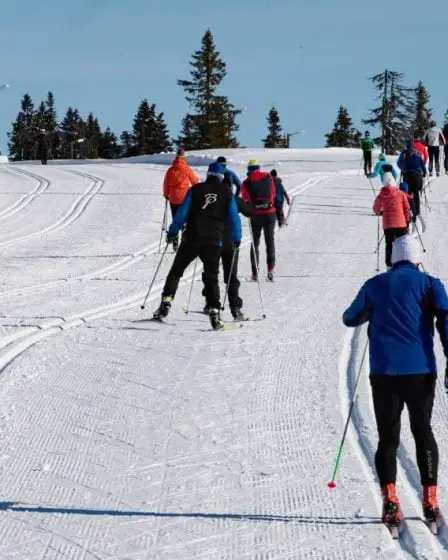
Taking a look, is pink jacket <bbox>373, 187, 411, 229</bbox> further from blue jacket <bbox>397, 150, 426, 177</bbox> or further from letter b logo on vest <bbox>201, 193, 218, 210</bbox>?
blue jacket <bbox>397, 150, 426, 177</bbox>

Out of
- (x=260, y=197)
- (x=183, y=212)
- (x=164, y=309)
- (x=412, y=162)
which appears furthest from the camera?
(x=412, y=162)

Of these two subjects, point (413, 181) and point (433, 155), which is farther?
point (433, 155)

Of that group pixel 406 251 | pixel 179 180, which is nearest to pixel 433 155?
pixel 179 180

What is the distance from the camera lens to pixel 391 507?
18.4ft

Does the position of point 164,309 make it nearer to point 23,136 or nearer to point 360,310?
point 360,310

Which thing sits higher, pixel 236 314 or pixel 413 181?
pixel 413 181

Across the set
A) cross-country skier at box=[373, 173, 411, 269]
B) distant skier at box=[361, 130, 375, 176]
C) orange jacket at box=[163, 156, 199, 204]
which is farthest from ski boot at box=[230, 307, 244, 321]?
distant skier at box=[361, 130, 375, 176]

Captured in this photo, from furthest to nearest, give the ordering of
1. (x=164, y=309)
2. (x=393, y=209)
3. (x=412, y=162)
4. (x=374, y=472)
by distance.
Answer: (x=412, y=162) < (x=393, y=209) < (x=164, y=309) < (x=374, y=472)

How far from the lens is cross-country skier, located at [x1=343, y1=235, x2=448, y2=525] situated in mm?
5684

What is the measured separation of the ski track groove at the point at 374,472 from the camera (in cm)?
530

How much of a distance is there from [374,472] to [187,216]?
16.9ft

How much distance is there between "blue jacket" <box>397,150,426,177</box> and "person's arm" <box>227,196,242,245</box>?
34.4 ft

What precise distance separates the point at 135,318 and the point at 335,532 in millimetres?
7074

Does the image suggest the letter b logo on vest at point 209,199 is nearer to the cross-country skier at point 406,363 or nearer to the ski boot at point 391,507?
the cross-country skier at point 406,363
